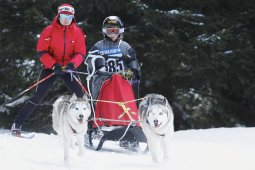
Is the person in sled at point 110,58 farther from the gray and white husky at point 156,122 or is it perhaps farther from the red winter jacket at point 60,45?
the gray and white husky at point 156,122

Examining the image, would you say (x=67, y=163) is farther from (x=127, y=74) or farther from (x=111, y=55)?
(x=111, y=55)

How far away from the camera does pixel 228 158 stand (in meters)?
6.84

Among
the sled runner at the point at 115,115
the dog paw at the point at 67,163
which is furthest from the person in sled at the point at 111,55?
the dog paw at the point at 67,163

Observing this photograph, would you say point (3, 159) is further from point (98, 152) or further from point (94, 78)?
point (94, 78)

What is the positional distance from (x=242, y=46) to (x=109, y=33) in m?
4.82

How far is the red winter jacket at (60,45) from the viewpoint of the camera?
7461 millimetres

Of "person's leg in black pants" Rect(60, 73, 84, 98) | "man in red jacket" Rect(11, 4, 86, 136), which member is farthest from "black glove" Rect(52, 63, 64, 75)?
"person's leg in black pants" Rect(60, 73, 84, 98)

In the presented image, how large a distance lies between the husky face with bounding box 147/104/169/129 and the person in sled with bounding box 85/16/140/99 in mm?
2051

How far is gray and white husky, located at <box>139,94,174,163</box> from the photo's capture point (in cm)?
605

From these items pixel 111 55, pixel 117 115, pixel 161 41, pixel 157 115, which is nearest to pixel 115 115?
pixel 117 115

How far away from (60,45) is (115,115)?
47.6 inches

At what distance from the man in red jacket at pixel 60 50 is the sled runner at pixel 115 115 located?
1.30ft

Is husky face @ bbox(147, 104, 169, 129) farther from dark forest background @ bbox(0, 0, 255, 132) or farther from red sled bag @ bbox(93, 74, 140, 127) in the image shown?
dark forest background @ bbox(0, 0, 255, 132)

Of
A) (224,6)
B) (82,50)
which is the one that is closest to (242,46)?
(224,6)
